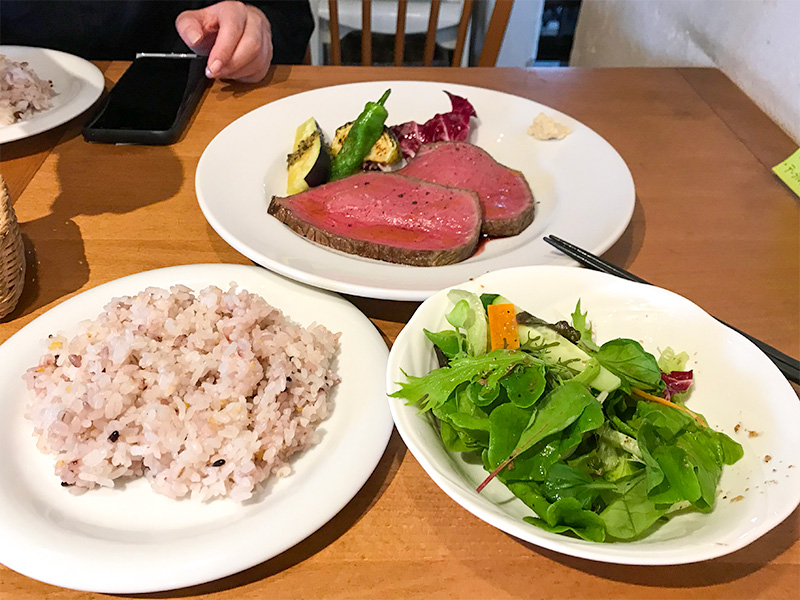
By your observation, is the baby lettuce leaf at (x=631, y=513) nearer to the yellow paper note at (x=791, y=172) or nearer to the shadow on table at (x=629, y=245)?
the shadow on table at (x=629, y=245)

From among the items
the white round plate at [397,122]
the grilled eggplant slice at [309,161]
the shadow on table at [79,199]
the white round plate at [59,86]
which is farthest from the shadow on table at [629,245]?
the white round plate at [59,86]

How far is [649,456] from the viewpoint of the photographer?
0.80 m

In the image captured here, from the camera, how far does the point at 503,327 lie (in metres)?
0.96

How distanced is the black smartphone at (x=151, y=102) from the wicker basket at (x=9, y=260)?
2.17 ft

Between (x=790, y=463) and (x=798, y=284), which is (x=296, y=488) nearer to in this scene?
(x=790, y=463)

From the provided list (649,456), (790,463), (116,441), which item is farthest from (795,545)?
(116,441)

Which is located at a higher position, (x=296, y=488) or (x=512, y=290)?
(x=512, y=290)

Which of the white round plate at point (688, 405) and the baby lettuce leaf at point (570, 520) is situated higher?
the white round plate at point (688, 405)

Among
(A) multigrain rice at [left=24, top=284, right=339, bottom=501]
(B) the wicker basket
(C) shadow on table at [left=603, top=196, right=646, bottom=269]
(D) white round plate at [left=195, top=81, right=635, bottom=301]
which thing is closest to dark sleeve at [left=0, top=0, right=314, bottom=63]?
(D) white round plate at [left=195, top=81, right=635, bottom=301]

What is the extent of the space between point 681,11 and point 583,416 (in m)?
2.50

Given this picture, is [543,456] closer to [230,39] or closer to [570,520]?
[570,520]

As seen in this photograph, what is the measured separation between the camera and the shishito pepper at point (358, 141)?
175 centimetres

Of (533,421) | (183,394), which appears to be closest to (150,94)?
(183,394)

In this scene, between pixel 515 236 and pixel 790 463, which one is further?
pixel 515 236
